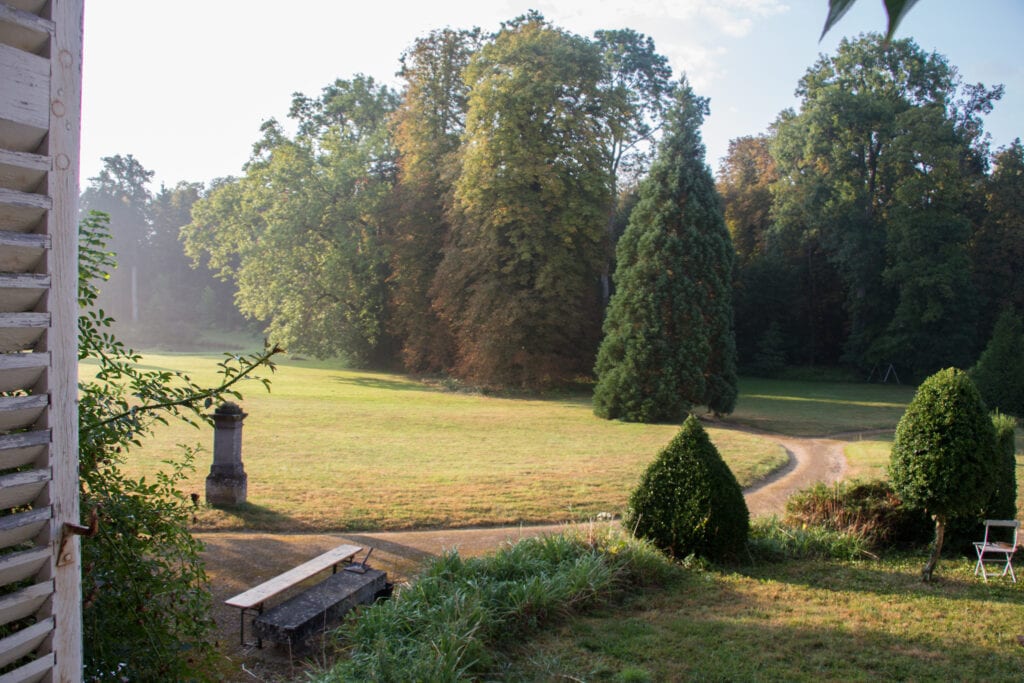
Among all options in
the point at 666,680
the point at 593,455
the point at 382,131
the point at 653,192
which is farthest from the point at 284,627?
the point at 382,131

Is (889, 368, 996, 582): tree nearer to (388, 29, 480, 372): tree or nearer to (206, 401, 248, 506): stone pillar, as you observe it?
(206, 401, 248, 506): stone pillar

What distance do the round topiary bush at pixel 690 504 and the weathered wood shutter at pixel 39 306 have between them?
609cm

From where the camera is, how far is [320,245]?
36750 millimetres

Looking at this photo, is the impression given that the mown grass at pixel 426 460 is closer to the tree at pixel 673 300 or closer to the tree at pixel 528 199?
the tree at pixel 673 300

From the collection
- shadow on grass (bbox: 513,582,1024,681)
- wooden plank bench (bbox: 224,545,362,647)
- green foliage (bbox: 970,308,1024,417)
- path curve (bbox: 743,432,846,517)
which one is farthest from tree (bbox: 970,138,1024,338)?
wooden plank bench (bbox: 224,545,362,647)

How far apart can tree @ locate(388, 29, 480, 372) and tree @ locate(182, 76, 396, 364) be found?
2092 mm

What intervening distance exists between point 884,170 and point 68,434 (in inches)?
1630

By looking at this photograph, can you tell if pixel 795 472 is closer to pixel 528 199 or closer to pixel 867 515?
pixel 867 515

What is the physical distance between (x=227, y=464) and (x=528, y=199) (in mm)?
19901

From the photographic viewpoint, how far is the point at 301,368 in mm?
39625

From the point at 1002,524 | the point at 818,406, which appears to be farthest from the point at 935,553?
the point at 818,406

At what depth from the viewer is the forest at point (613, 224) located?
21859 mm

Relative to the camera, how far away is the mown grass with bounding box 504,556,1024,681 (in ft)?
15.8

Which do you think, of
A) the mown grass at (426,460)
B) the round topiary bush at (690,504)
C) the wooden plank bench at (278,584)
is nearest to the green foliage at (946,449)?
the round topiary bush at (690,504)
